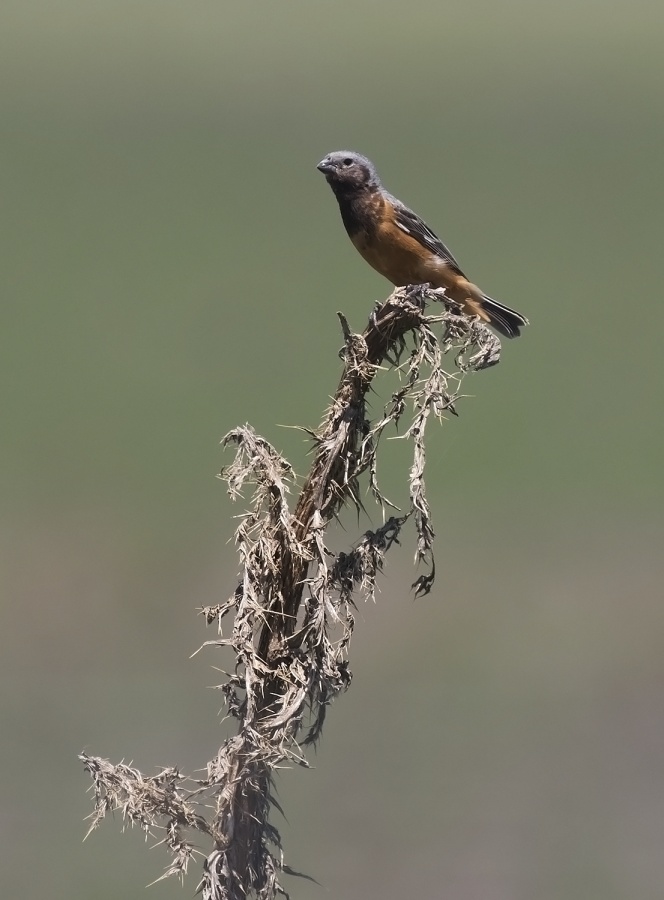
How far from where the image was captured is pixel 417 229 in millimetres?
8555

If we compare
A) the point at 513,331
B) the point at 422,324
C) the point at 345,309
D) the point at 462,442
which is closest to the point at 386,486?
the point at 462,442

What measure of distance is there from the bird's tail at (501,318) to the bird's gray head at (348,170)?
1.01 meters

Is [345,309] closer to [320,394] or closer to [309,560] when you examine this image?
[320,394]

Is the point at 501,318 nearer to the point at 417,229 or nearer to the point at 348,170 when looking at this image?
the point at 417,229

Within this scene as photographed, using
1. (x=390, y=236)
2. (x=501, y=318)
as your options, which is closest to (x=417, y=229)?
(x=390, y=236)

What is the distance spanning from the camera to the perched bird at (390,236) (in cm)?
845

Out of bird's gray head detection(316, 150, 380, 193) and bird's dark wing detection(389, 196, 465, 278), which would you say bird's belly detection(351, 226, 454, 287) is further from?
bird's gray head detection(316, 150, 380, 193)

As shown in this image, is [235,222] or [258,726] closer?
[258,726]

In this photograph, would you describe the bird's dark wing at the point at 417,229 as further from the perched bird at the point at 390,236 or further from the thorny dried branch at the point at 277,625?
the thorny dried branch at the point at 277,625

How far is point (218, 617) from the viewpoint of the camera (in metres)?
3.80

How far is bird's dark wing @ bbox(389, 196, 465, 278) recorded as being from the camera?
28.0 ft

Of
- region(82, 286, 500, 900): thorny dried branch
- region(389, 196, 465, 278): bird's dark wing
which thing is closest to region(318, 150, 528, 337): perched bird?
region(389, 196, 465, 278): bird's dark wing

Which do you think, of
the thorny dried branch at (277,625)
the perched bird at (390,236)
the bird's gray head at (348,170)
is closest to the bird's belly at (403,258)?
the perched bird at (390,236)

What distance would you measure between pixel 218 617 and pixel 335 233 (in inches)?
1400
